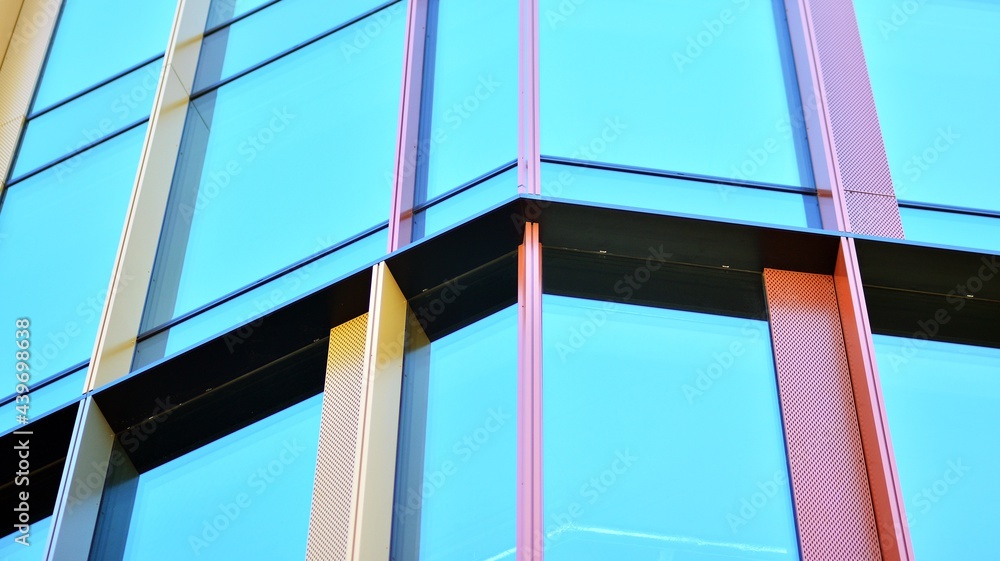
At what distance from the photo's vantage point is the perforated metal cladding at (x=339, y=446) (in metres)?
5.92

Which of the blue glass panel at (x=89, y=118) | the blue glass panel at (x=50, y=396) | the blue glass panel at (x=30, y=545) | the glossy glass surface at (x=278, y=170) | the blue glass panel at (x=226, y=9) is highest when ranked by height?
the blue glass panel at (x=226, y=9)

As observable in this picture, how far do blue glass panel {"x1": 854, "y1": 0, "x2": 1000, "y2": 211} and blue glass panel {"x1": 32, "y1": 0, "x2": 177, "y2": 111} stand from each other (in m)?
6.53

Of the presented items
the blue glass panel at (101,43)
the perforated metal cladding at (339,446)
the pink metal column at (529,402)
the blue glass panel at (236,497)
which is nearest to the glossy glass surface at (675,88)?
the pink metal column at (529,402)

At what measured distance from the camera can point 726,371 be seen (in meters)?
6.24

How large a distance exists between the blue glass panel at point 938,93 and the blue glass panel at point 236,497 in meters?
4.22

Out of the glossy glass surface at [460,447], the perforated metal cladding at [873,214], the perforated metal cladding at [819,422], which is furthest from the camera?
the perforated metal cladding at [873,214]

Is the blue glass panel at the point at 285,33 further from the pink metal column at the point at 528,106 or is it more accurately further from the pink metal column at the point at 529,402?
the pink metal column at the point at 529,402

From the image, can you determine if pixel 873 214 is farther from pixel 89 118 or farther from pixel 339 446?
pixel 89 118

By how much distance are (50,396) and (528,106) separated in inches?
158

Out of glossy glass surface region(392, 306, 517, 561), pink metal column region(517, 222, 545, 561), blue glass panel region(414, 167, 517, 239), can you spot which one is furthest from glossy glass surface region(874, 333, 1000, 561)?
blue glass panel region(414, 167, 517, 239)

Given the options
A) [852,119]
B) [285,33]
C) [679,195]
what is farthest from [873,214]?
[285,33]

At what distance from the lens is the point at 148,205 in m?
8.41

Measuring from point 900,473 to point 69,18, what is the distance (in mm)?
9761

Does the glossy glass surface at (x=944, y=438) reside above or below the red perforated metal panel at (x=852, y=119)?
below
